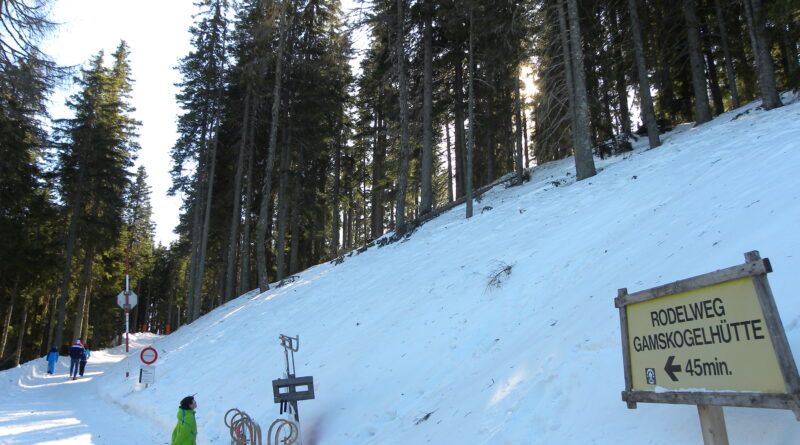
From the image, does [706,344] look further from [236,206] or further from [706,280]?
[236,206]

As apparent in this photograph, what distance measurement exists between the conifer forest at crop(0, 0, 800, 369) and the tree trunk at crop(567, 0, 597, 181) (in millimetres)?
61

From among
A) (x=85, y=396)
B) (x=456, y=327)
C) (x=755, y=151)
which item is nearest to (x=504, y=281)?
(x=456, y=327)

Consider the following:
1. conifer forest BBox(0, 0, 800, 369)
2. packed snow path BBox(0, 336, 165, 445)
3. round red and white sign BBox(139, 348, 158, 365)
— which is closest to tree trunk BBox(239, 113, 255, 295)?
conifer forest BBox(0, 0, 800, 369)

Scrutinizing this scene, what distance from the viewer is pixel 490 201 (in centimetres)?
1831

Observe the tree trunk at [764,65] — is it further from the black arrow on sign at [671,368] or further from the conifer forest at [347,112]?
the black arrow on sign at [671,368]

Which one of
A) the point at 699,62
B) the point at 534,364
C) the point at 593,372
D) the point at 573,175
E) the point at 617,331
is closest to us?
the point at 593,372

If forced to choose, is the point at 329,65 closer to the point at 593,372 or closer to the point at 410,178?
the point at 410,178

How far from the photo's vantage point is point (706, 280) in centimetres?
293

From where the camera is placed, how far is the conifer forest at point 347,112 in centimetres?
1764

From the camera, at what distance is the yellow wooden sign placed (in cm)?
263

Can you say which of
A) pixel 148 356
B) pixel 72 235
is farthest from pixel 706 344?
pixel 72 235

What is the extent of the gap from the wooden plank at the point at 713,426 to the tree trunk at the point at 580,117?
40.3ft

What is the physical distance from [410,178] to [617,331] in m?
23.2

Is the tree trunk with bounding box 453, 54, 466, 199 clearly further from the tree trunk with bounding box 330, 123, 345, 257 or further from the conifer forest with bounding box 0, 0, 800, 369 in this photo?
the tree trunk with bounding box 330, 123, 345, 257
